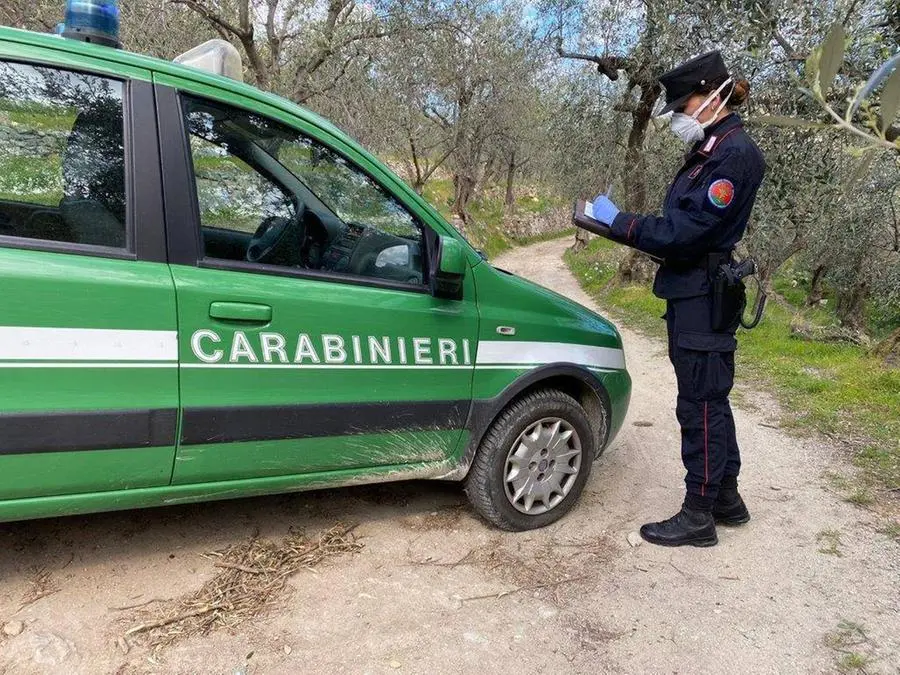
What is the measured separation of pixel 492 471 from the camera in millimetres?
3016

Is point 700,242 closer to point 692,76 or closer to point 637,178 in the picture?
point 692,76

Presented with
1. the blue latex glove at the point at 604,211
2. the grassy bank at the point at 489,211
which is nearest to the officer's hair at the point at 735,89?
the blue latex glove at the point at 604,211

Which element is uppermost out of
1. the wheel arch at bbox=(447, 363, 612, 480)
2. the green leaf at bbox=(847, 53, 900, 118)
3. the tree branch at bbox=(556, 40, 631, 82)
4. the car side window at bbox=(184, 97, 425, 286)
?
the tree branch at bbox=(556, 40, 631, 82)

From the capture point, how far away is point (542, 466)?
10.4 feet

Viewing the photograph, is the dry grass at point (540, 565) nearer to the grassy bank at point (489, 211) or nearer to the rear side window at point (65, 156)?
the rear side window at point (65, 156)

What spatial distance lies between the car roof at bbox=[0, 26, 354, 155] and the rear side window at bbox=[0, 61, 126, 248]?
80 millimetres

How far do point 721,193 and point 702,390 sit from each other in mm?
917

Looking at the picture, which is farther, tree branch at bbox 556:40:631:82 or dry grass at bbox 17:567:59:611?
tree branch at bbox 556:40:631:82

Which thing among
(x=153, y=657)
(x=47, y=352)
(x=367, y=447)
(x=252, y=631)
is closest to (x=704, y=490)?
(x=367, y=447)

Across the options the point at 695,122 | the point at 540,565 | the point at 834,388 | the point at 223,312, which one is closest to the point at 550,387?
the point at 540,565

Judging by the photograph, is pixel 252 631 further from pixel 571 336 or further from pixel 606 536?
pixel 571 336

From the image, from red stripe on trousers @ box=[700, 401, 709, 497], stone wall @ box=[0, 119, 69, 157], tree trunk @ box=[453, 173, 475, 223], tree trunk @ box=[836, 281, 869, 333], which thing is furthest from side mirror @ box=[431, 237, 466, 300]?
tree trunk @ box=[453, 173, 475, 223]

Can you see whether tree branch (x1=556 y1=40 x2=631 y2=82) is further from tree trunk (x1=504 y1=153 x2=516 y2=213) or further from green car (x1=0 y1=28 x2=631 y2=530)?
tree trunk (x1=504 y1=153 x2=516 y2=213)

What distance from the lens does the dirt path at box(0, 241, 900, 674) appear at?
223 centimetres
